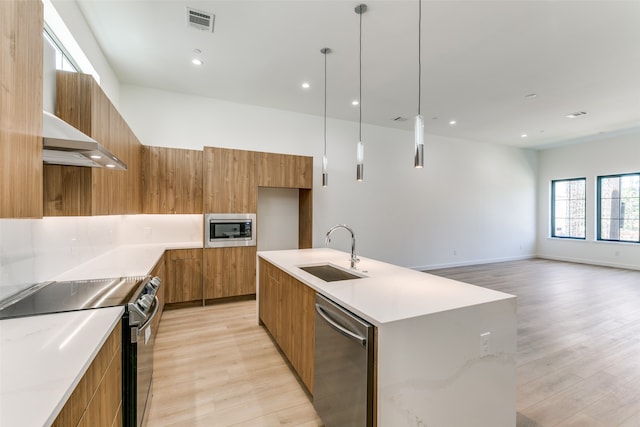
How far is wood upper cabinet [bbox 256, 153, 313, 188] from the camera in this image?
14.7 ft

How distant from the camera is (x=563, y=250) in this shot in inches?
312

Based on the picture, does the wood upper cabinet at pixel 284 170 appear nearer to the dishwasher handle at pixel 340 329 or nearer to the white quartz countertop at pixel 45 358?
the dishwasher handle at pixel 340 329

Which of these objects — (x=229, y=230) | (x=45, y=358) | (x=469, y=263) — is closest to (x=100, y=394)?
(x=45, y=358)

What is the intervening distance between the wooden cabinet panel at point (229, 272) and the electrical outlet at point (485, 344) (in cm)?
337

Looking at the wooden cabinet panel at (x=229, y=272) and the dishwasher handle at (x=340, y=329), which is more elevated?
the dishwasher handle at (x=340, y=329)

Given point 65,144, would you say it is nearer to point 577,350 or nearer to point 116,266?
point 116,266

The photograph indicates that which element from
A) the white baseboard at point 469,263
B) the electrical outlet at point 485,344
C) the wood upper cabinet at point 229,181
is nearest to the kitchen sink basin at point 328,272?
the electrical outlet at point 485,344

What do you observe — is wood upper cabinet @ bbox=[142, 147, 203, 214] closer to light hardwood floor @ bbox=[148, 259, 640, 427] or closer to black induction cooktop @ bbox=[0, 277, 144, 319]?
light hardwood floor @ bbox=[148, 259, 640, 427]

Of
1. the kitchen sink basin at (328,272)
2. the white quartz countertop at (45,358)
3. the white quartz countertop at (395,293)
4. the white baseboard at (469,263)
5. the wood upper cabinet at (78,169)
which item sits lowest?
the white baseboard at (469,263)

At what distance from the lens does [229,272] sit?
13.8ft

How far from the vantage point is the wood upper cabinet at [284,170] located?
4.48 metres

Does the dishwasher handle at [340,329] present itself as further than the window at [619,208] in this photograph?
No

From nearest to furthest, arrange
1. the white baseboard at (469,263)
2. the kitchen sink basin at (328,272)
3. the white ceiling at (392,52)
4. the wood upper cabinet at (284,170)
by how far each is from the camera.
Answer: the kitchen sink basin at (328,272) → the white ceiling at (392,52) → the wood upper cabinet at (284,170) → the white baseboard at (469,263)

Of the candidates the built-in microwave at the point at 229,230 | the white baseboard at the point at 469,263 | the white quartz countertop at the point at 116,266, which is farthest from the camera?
the white baseboard at the point at 469,263
